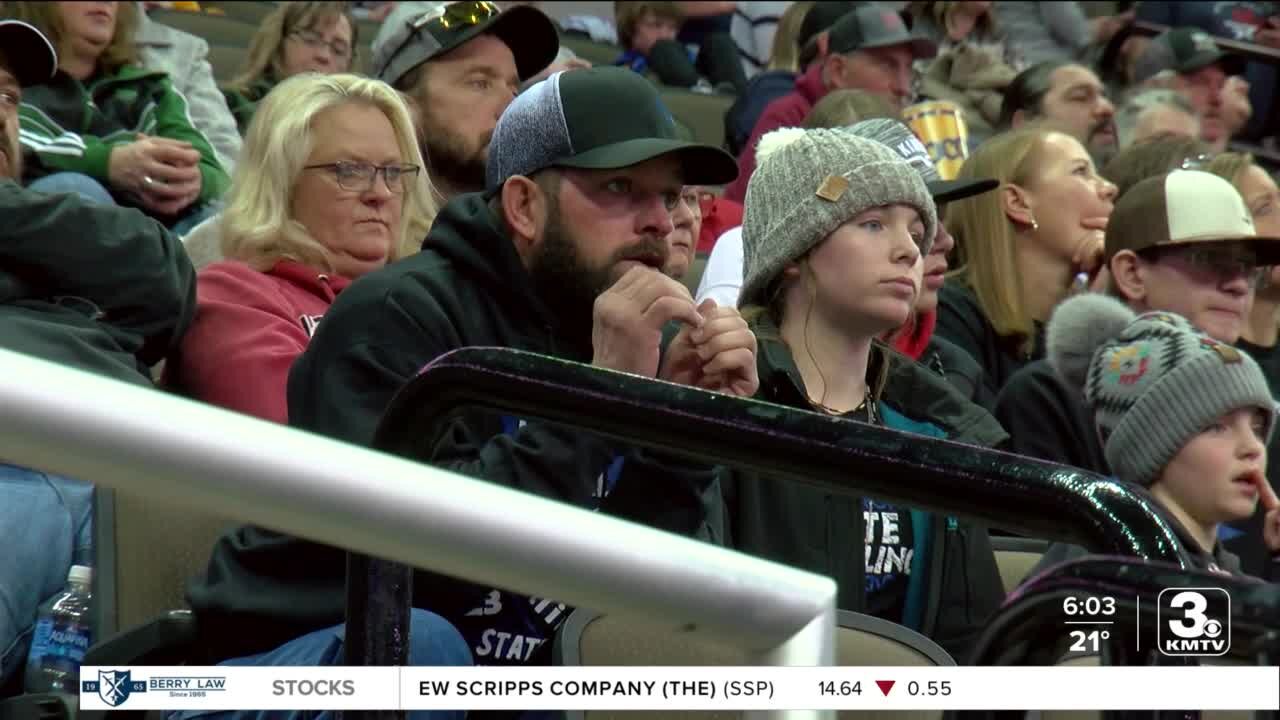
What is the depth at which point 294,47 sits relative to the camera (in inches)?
228

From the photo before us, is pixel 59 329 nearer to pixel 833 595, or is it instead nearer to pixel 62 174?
pixel 62 174

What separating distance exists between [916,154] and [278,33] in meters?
2.47

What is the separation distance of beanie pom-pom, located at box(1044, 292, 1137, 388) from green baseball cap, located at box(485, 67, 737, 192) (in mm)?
1200

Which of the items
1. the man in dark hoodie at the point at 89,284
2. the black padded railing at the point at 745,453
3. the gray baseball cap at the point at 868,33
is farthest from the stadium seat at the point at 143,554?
the gray baseball cap at the point at 868,33

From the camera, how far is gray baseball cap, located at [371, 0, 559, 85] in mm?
4266

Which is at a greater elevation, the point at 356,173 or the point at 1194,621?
the point at 356,173

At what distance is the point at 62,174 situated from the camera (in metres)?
4.16

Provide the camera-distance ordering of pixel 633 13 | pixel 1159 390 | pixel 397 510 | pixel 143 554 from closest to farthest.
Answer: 1. pixel 397 510
2. pixel 143 554
3. pixel 1159 390
4. pixel 633 13

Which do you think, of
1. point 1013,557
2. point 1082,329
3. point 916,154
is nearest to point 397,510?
point 1013,557

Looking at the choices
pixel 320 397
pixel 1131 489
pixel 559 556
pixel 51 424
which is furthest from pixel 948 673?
pixel 320 397

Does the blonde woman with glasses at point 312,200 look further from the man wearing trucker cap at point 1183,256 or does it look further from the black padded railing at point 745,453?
the black padded railing at point 745,453

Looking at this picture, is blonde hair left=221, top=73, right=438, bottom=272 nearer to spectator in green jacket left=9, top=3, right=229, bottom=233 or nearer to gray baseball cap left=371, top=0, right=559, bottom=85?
spectator in green jacket left=9, top=3, right=229, bottom=233

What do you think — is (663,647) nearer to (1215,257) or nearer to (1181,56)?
(1215,257)

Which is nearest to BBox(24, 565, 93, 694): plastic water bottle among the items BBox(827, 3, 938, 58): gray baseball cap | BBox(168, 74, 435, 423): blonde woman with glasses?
BBox(168, 74, 435, 423): blonde woman with glasses
